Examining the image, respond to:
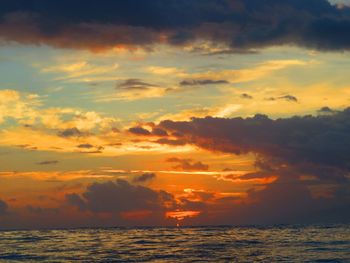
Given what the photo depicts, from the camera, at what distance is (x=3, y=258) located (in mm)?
75688

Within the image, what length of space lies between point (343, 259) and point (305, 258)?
16.4 ft

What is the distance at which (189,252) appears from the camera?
80.8 metres

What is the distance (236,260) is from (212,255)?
8205 mm

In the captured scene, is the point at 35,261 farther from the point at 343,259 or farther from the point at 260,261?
the point at 343,259

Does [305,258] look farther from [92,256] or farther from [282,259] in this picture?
[92,256]

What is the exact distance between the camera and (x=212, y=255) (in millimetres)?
74000

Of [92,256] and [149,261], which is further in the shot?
[92,256]

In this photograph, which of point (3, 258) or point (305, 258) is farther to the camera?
point (3, 258)

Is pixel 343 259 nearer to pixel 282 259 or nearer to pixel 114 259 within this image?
pixel 282 259

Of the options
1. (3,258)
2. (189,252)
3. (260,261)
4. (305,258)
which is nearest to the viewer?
(260,261)

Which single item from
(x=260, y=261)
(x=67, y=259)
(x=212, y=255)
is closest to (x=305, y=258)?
(x=260, y=261)

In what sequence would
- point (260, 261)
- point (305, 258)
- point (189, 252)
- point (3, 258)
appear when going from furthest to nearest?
1. point (189, 252)
2. point (3, 258)
3. point (305, 258)
4. point (260, 261)

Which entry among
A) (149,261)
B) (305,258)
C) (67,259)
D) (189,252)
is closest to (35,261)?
(67,259)

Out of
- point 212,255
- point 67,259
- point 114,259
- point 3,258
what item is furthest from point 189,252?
point 3,258
